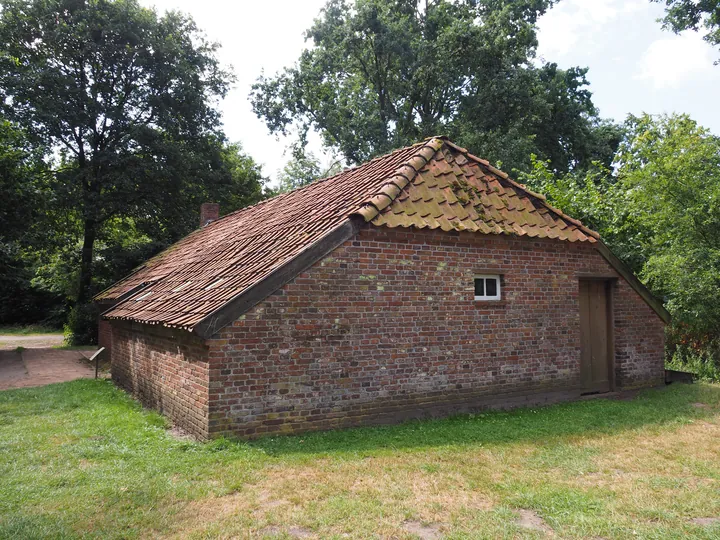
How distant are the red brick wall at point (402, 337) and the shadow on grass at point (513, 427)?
35 cm

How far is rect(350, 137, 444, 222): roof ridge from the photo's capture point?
7.89 m

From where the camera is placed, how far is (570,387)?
9.99 meters

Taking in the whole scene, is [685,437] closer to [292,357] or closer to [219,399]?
[292,357]

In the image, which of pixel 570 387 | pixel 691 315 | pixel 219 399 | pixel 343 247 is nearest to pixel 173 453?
pixel 219 399

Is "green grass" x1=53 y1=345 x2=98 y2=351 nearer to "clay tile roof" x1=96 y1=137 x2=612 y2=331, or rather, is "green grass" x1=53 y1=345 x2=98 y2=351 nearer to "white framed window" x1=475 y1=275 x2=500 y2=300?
"clay tile roof" x1=96 y1=137 x2=612 y2=331

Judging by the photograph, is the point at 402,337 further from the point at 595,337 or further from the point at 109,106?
the point at 109,106

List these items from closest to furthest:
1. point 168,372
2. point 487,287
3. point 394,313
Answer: point 394,313, point 168,372, point 487,287

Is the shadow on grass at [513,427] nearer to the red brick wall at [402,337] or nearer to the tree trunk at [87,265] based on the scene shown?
the red brick wall at [402,337]

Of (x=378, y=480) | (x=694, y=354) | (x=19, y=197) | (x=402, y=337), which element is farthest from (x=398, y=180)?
(x=19, y=197)

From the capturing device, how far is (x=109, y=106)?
2502cm

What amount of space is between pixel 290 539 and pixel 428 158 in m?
7.19

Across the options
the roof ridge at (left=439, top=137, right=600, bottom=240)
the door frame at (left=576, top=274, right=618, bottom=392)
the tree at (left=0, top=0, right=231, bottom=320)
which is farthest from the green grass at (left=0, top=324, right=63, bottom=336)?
the door frame at (left=576, top=274, right=618, bottom=392)

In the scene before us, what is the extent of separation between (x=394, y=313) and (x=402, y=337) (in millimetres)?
409

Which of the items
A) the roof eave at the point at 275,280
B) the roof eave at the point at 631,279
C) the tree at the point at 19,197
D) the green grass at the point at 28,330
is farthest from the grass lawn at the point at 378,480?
the green grass at the point at 28,330
